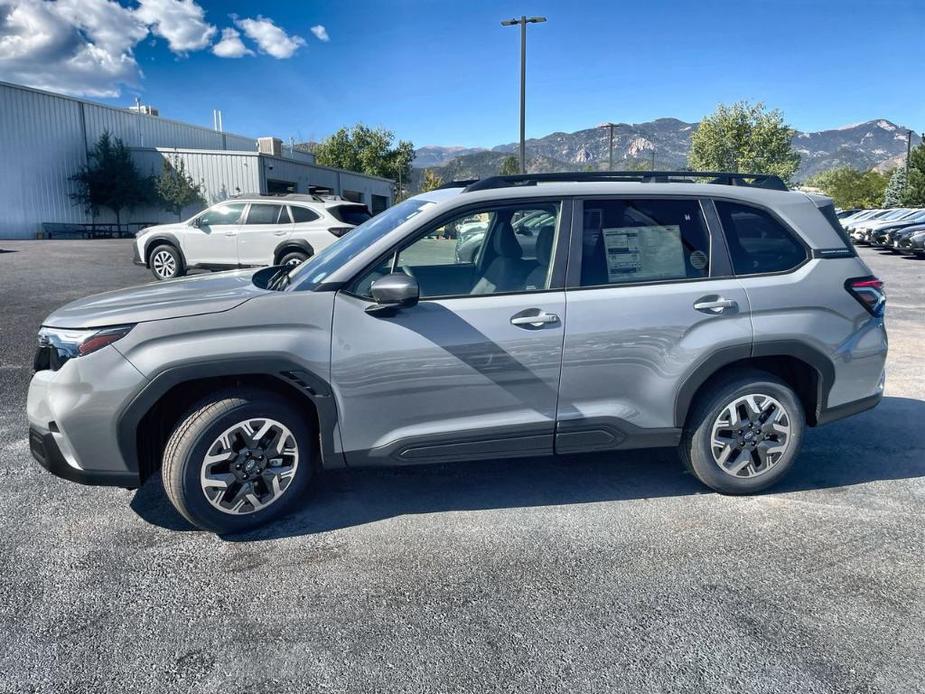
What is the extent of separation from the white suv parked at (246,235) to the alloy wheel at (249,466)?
34.7 ft

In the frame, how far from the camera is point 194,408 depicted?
10.7 feet

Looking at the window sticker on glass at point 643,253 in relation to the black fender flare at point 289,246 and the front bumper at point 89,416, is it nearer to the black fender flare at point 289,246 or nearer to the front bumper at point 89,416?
the front bumper at point 89,416

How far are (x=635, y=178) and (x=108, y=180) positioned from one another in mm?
41017

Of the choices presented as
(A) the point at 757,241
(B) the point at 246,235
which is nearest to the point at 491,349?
(A) the point at 757,241

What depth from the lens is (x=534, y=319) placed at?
343 centimetres

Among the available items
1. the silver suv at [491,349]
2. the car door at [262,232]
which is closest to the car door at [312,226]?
the car door at [262,232]

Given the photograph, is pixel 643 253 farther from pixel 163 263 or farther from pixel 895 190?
pixel 895 190

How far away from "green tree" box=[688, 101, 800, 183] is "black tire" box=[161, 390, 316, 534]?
207 feet

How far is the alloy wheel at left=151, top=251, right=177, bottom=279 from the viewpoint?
543 inches

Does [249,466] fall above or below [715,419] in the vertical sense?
below

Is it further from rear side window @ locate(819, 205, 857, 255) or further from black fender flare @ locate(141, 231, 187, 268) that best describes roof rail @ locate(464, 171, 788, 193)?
black fender flare @ locate(141, 231, 187, 268)

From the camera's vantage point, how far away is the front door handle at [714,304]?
363cm

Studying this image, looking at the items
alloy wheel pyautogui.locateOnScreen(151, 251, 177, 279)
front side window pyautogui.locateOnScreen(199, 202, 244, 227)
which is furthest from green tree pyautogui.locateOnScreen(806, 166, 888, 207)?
alloy wheel pyautogui.locateOnScreen(151, 251, 177, 279)

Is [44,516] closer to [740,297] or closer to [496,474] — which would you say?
[496,474]
